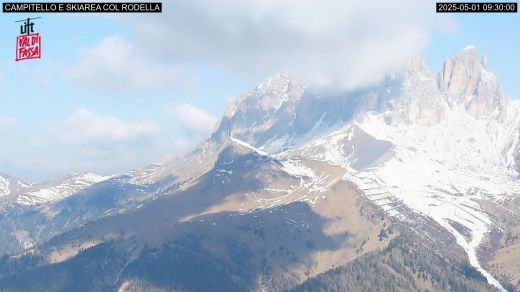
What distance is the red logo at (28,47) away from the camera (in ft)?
496

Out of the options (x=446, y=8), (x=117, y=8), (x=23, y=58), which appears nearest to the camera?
(x=23, y=58)

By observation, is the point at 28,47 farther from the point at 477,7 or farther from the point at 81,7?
the point at 477,7

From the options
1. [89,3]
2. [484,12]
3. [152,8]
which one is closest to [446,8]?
[484,12]

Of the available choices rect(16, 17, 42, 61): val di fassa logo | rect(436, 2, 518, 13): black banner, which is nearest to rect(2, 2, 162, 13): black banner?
rect(16, 17, 42, 61): val di fassa logo

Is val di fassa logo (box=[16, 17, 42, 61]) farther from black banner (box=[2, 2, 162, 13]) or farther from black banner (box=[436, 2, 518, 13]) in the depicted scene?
black banner (box=[436, 2, 518, 13])

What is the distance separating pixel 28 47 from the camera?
152m

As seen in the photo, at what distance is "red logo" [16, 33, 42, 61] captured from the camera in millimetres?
151250

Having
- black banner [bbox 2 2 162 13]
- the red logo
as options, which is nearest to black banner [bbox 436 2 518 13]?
black banner [bbox 2 2 162 13]

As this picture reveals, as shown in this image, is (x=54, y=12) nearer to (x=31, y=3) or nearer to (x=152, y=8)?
(x=31, y=3)

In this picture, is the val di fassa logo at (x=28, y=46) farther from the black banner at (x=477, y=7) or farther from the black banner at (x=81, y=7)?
the black banner at (x=477, y=7)

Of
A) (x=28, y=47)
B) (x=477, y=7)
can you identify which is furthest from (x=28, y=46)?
(x=477, y=7)

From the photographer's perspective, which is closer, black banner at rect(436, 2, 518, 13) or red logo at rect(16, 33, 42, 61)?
red logo at rect(16, 33, 42, 61)

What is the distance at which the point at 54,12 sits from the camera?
15712cm

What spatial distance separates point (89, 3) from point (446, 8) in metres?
86.3
